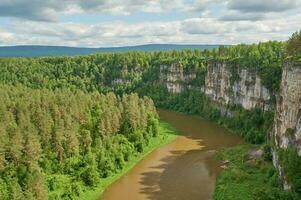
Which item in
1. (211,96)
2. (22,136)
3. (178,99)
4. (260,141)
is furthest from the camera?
(178,99)

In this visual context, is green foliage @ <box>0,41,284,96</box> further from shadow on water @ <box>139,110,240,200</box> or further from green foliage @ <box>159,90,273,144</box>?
shadow on water @ <box>139,110,240,200</box>

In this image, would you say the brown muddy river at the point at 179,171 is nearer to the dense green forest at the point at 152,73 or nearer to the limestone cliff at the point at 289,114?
Result: the dense green forest at the point at 152,73

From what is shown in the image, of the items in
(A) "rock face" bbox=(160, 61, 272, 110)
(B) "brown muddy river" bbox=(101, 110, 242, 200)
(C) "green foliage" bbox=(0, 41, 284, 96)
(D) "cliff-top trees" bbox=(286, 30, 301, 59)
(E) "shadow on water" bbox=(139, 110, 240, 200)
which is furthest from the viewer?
(C) "green foliage" bbox=(0, 41, 284, 96)

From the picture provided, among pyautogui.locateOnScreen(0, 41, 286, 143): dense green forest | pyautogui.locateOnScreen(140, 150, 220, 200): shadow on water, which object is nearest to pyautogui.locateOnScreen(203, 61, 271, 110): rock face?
pyautogui.locateOnScreen(0, 41, 286, 143): dense green forest

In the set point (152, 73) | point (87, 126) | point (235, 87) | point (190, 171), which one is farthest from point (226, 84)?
point (87, 126)

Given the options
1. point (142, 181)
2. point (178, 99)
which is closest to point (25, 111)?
point (142, 181)

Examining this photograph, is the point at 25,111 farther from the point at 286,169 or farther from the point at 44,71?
the point at 44,71

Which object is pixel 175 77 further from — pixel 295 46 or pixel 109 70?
pixel 295 46
